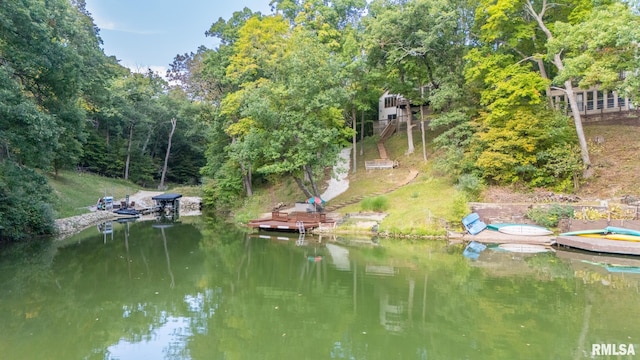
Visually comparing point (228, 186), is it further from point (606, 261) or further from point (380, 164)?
point (606, 261)

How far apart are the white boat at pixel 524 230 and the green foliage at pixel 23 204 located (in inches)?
843

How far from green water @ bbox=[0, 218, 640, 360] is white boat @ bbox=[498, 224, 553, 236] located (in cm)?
264

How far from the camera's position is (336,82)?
24328 millimetres

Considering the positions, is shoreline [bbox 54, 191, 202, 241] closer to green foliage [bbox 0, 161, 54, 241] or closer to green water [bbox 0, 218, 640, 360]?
green foliage [bbox 0, 161, 54, 241]

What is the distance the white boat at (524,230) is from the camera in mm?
17531

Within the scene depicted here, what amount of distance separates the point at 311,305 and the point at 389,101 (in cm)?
3208

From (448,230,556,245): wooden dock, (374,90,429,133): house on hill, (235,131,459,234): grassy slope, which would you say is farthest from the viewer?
(374,90,429,133): house on hill

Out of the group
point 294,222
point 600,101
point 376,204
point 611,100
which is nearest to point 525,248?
point 376,204

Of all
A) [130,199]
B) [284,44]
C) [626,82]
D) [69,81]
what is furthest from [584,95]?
[130,199]

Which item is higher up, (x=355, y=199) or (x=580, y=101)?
(x=580, y=101)

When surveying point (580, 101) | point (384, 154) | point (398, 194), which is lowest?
point (398, 194)

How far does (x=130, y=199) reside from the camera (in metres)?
37.1

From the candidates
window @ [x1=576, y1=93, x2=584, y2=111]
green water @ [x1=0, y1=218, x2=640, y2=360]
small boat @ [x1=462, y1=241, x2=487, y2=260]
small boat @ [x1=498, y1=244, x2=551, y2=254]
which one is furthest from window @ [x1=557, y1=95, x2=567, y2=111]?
green water @ [x1=0, y1=218, x2=640, y2=360]

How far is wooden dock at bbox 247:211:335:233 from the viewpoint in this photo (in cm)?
2180
